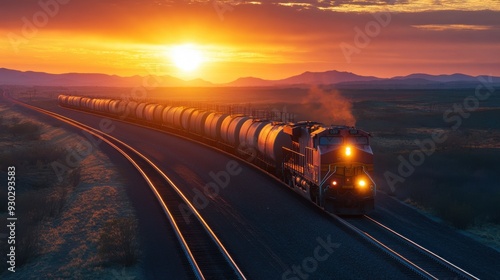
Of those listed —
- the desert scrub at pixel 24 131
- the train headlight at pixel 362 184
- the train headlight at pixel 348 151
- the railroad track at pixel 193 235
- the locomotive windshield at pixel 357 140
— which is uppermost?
the locomotive windshield at pixel 357 140

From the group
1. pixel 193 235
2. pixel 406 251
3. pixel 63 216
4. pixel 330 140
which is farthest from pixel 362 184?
pixel 63 216

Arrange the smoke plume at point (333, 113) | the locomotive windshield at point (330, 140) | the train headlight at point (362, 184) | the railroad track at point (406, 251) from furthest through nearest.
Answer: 1. the smoke plume at point (333, 113)
2. the locomotive windshield at point (330, 140)
3. the train headlight at point (362, 184)
4. the railroad track at point (406, 251)

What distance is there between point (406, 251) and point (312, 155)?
25.4 ft

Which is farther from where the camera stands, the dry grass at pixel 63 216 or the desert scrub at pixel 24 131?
the desert scrub at pixel 24 131

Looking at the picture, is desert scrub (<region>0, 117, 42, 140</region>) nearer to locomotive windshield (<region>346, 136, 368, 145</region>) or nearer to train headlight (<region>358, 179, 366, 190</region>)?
locomotive windshield (<region>346, 136, 368, 145</region>)

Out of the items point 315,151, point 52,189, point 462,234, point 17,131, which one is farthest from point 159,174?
point 17,131

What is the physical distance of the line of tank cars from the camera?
2283 cm

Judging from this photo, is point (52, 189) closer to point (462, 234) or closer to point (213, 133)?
point (213, 133)

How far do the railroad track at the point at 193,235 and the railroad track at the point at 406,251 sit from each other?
16.9 ft

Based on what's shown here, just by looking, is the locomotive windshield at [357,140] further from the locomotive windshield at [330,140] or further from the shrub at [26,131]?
the shrub at [26,131]

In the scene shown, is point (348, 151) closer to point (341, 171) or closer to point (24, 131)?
point (341, 171)

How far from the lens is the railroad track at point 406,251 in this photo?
1562 cm

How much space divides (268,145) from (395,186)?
7562 millimetres

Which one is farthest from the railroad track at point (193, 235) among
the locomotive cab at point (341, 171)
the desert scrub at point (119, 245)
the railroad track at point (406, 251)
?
the locomotive cab at point (341, 171)
